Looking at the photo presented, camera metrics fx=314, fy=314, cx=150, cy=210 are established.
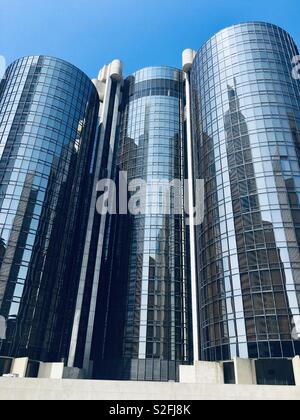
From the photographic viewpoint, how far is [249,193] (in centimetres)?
5156

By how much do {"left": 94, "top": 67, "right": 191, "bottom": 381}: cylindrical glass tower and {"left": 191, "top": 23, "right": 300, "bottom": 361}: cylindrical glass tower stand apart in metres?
9.12

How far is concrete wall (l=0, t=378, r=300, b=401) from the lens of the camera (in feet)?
87.4

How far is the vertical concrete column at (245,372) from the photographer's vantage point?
129ft

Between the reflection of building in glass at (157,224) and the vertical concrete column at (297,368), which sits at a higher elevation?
the reflection of building in glass at (157,224)

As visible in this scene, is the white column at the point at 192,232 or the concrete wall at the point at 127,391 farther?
the white column at the point at 192,232

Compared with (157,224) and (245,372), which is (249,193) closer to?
(157,224)

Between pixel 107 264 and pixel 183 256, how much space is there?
17515mm

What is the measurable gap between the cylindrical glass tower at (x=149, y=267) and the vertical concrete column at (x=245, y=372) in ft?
60.8

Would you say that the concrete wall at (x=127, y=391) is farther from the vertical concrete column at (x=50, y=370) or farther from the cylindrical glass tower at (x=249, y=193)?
the vertical concrete column at (x=50, y=370)

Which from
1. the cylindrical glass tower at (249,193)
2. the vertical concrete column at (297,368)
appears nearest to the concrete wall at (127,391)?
the vertical concrete column at (297,368)

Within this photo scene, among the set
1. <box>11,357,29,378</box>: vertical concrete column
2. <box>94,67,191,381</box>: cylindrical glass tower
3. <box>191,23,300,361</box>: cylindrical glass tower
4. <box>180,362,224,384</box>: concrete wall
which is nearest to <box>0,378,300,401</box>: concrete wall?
<box>191,23,300,361</box>: cylindrical glass tower

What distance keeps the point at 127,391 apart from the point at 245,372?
19.7 metres

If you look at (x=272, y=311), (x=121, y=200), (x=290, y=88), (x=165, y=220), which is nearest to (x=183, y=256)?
(x=165, y=220)
